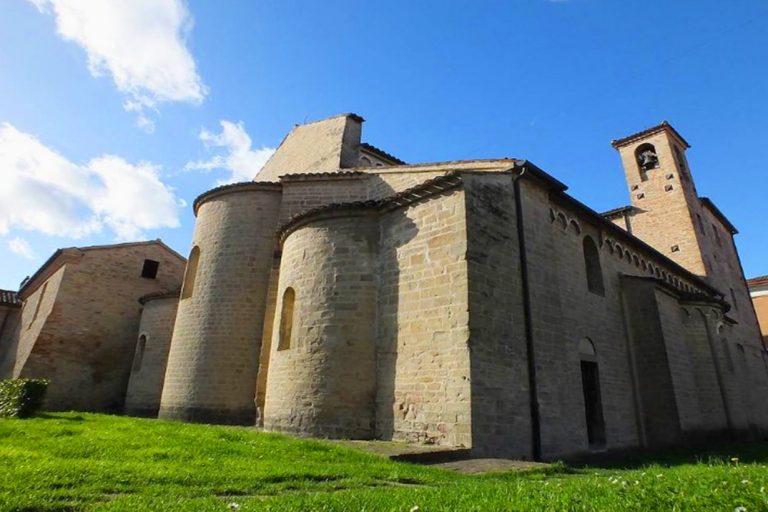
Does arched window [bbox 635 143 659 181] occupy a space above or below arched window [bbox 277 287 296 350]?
above

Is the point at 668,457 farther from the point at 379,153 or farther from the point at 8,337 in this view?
the point at 8,337

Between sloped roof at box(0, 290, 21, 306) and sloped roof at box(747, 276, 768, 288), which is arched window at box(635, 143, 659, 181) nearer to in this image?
sloped roof at box(747, 276, 768, 288)

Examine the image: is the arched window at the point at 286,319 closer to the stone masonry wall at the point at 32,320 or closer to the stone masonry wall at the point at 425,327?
the stone masonry wall at the point at 425,327

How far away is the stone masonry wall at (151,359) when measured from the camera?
15.4 m

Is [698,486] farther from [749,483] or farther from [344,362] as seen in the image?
[344,362]

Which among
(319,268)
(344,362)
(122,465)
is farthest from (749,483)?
(319,268)

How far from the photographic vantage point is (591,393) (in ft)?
35.2

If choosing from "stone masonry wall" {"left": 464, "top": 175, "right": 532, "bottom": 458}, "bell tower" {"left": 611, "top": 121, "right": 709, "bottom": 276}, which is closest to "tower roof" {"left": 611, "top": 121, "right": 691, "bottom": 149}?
"bell tower" {"left": 611, "top": 121, "right": 709, "bottom": 276}

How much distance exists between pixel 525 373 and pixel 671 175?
1940cm

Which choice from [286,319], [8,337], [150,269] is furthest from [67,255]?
[286,319]

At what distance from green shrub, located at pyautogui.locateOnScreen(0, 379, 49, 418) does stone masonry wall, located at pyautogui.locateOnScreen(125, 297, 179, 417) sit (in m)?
5.43

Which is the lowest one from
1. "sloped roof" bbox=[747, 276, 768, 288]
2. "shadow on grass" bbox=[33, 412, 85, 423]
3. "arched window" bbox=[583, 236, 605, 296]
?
"shadow on grass" bbox=[33, 412, 85, 423]

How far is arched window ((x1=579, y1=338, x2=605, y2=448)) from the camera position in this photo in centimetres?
1037

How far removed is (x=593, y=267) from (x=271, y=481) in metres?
10.7
